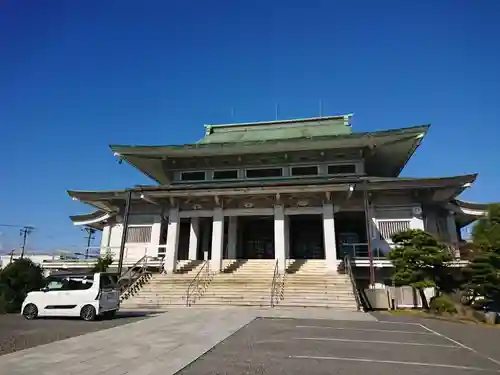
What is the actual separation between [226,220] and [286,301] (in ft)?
28.9

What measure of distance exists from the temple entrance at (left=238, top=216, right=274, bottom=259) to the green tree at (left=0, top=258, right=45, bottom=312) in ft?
43.9

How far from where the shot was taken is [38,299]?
12.2 meters

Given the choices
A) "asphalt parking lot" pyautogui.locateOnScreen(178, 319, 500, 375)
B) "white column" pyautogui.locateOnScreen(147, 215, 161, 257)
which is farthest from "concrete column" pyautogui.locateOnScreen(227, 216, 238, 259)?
"asphalt parking lot" pyautogui.locateOnScreen(178, 319, 500, 375)

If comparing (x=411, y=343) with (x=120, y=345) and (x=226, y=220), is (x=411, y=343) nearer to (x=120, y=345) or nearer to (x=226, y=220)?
Result: (x=120, y=345)

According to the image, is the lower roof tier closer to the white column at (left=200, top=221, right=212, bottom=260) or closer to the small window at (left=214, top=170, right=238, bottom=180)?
the white column at (left=200, top=221, right=212, bottom=260)

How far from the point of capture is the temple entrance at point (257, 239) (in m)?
25.2

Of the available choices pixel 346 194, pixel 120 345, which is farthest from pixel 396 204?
pixel 120 345

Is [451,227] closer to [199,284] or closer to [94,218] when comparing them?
[199,284]

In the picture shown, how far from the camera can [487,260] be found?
1380 centimetres

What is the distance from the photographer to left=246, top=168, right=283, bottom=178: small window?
24.6 m

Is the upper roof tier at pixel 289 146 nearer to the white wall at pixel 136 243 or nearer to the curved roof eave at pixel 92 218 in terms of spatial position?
the curved roof eave at pixel 92 218

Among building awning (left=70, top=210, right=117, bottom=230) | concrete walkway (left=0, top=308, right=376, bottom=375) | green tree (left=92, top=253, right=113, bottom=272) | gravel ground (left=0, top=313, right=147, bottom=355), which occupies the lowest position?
gravel ground (left=0, top=313, right=147, bottom=355)

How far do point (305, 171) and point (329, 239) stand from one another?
662cm

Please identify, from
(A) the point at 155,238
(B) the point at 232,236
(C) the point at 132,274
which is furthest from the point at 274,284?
(A) the point at 155,238
